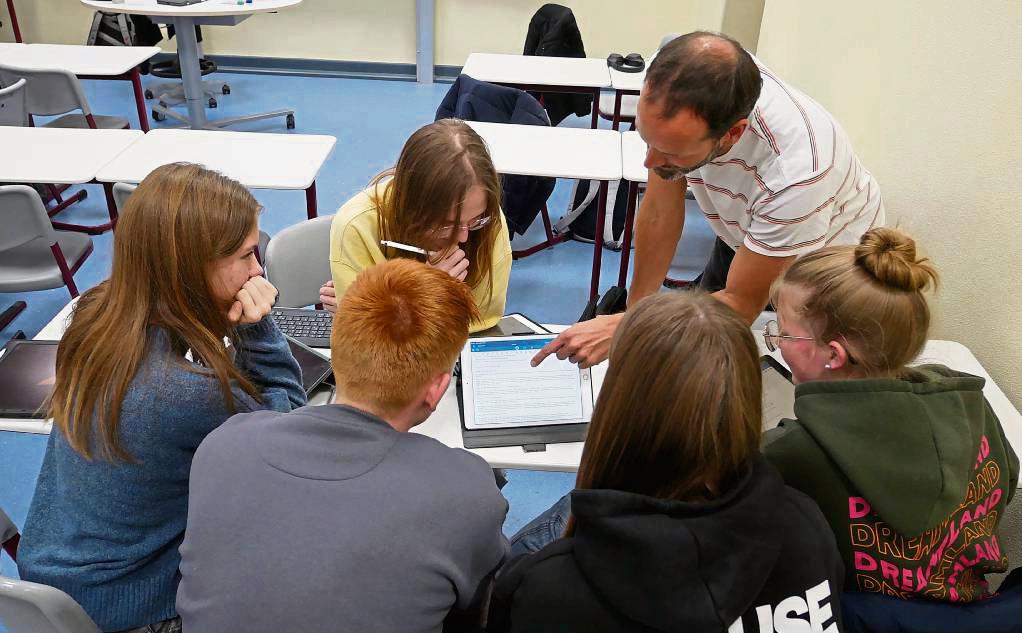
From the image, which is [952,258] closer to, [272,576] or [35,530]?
[272,576]

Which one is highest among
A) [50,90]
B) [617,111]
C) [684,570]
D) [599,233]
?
[684,570]

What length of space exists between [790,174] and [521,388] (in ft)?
2.68

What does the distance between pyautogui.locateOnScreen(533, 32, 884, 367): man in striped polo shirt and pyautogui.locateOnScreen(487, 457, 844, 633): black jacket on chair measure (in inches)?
25.1

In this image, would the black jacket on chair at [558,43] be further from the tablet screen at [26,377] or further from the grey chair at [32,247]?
the tablet screen at [26,377]

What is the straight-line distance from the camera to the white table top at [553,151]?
9.28 feet

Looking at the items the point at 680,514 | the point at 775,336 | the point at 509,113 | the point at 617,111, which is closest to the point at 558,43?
the point at 617,111

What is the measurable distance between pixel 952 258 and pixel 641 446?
141 centimetres

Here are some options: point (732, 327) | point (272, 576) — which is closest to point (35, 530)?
point (272, 576)

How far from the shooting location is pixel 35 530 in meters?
1.27

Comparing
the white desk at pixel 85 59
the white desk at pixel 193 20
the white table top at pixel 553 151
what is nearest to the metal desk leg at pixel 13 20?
the white desk at pixel 193 20

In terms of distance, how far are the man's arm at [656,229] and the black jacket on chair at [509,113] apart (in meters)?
1.20

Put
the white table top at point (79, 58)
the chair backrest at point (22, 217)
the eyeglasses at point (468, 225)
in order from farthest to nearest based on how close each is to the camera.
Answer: the white table top at point (79, 58)
the chair backrest at point (22, 217)
the eyeglasses at point (468, 225)

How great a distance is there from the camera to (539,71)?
412 centimetres

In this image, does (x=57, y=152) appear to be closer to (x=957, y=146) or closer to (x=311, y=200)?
(x=311, y=200)
